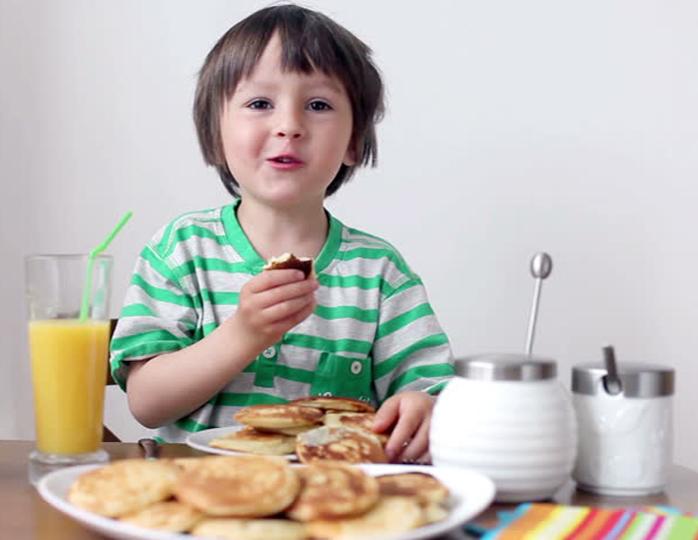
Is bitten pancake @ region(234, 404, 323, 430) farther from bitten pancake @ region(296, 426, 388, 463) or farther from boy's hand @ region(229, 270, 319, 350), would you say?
boy's hand @ region(229, 270, 319, 350)

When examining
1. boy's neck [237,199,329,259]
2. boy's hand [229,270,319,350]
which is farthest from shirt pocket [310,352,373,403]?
boy's hand [229,270,319,350]

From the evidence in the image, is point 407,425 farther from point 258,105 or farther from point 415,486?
point 258,105

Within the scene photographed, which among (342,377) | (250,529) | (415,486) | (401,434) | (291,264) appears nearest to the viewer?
(250,529)

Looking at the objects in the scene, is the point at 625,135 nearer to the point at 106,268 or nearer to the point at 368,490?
the point at 106,268

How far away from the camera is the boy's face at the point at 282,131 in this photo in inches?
53.4

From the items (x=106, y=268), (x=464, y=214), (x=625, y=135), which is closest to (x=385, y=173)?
(x=464, y=214)

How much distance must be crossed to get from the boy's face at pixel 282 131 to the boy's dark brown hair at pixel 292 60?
0.01 meters

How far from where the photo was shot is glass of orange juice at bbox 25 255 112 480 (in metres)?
0.92

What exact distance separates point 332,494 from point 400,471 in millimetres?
160

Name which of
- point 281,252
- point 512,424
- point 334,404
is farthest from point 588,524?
point 281,252

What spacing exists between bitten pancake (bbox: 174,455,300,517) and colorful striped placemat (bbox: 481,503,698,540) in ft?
Result: 0.46

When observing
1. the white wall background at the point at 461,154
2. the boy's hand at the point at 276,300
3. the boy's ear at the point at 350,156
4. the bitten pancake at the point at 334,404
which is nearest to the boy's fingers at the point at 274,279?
the boy's hand at the point at 276,300

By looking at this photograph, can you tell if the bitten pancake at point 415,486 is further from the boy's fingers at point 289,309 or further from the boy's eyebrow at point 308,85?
the boy's eyebrow at point 308,85

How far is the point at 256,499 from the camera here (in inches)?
27.5
